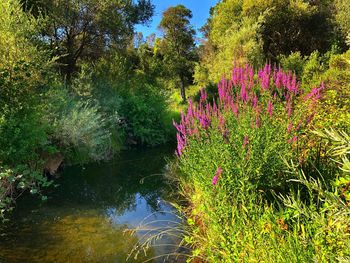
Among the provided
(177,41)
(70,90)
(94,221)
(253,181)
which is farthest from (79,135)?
(177,41)

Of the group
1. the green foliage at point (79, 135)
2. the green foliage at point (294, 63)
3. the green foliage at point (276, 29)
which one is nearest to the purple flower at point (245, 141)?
the green foliage at point (79, 135)

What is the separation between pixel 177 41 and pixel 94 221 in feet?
70.9

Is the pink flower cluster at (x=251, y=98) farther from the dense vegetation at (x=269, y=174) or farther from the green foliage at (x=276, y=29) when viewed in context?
the green foliage at (x=276, y=29)

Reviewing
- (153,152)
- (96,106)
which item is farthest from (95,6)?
(153,152)

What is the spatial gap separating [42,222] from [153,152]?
727cm

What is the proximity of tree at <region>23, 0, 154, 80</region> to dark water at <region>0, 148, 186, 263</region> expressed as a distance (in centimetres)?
648

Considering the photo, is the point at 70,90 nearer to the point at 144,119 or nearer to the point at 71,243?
the point at 144,119

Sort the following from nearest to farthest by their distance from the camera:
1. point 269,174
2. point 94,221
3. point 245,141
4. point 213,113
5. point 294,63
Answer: point 245,141 < point 269,174 < point 213,113 < point 94,221 < point 294,63

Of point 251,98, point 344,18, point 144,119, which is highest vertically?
point 344,18

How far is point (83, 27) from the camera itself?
1491 centimetres

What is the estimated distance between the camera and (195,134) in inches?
202

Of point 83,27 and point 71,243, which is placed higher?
point 83,27

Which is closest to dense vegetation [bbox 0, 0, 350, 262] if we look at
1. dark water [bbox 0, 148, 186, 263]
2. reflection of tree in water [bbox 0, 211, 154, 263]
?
dark water [bbox 0, 148, 186, 263]

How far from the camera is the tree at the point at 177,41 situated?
2567cm
